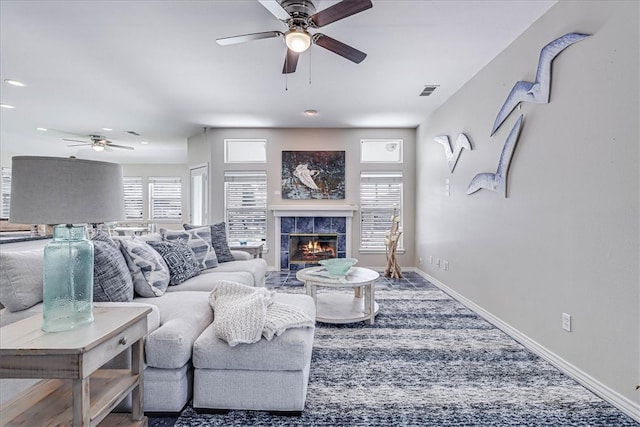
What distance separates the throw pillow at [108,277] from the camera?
211 centimetres

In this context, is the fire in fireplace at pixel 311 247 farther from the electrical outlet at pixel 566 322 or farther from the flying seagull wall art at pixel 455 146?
the electrical outlet at pixel 566 322

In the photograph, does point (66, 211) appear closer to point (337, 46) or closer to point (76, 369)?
point (76, 369)

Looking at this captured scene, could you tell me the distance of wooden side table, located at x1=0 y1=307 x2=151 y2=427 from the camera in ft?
4.05

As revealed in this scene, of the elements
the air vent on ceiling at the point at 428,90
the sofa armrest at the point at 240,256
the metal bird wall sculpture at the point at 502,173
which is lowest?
the sofa armrest at the point at 240,256

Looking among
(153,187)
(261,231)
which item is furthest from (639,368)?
(153,187)

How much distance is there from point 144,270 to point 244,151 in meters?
4.08

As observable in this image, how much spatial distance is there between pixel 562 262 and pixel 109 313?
113 inches

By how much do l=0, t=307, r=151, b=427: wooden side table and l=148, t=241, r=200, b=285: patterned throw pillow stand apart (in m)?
1.29

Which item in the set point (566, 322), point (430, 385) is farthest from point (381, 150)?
point (430, 385)

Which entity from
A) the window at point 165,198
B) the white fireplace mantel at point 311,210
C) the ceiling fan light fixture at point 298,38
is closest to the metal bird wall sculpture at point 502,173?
the ceiling fan light fixture at point 298,38

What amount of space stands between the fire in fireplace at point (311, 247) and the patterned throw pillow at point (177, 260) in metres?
2.88

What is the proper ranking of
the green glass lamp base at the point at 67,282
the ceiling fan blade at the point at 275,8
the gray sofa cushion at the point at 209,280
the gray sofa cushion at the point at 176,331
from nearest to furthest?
the green glass lamp base at the point at 67,282 < the gray sofa cushion at the point at 176,331 < the ceiling fan blade at the point at 275,8 < the gray sofa cushion at the point at 209,280

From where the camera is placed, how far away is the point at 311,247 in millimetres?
6141

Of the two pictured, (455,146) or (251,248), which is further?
(251,248)
